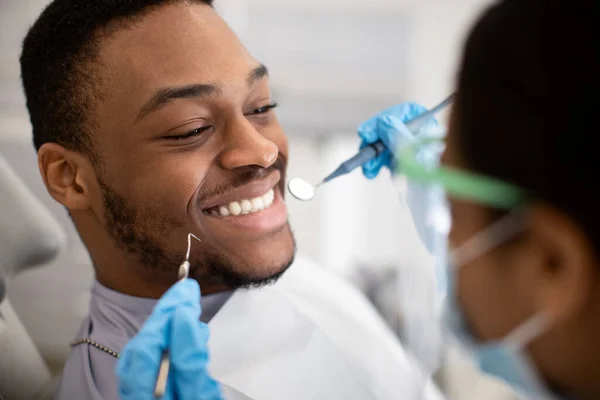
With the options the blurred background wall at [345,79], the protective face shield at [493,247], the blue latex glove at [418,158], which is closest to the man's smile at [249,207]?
the blue latex glove at [418,158]

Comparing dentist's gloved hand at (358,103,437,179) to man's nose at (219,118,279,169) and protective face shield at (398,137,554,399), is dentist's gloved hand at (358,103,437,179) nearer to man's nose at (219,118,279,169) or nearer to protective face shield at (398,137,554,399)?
man's nose at (219,118,279,169)

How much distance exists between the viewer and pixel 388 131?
47.8 inches

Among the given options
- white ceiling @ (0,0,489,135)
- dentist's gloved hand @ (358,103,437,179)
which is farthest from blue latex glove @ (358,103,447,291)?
white ceiling @ (0,0,489,135)

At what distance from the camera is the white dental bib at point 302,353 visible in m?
1.14

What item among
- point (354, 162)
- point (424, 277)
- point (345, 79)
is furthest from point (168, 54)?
point (345, 79)

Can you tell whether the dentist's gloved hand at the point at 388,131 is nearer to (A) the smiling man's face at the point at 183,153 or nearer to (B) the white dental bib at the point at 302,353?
(A) the smiling man's face at the point at 183,153

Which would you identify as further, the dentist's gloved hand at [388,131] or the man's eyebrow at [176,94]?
the dentist's gloved hand at [388,131]

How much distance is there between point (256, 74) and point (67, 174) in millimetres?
448

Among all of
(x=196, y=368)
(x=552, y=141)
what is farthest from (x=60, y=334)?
(x=552, y=141)

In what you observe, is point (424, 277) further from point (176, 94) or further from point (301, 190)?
point (176, 94)

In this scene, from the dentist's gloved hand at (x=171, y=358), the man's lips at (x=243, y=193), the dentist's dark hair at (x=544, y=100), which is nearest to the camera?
the dentist's dark hair at (x=544, y=100)

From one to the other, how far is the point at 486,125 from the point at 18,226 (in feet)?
3.65

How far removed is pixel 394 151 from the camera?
121cm

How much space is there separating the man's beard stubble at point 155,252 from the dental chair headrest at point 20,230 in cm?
30
